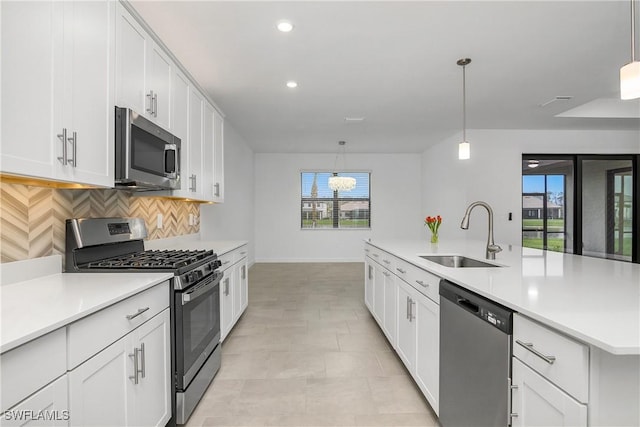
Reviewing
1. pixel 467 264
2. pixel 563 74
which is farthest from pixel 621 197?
pixel 467 264

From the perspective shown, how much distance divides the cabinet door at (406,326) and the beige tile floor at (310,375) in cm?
19

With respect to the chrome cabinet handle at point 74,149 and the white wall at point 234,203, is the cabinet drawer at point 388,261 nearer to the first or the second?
the chrome cabinet handle at point 74,149

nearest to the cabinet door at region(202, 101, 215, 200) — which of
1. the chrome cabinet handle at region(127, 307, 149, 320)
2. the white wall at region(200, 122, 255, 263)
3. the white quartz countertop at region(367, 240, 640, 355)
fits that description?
the white wall at region(200, 122, 255, 263)

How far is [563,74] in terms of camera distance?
11.4 feet

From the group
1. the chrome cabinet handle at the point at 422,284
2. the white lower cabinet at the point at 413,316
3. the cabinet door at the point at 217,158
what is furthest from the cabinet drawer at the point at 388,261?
the cabinet door at the point at 217,158

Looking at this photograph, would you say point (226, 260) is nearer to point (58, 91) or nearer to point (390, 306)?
point (390, 306)

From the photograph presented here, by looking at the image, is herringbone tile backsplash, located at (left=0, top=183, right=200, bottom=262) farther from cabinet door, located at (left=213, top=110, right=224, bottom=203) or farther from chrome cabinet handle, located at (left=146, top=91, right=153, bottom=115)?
cabinet door, located at (left=213, top=110, right=224, bottom=203)

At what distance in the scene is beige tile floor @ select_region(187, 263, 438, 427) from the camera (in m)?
2.02

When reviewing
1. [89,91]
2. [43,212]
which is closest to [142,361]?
[43,212]

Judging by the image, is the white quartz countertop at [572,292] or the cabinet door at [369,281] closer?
the white quartz countertop at [572,292]

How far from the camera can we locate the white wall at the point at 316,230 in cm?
827

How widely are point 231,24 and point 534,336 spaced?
2600 mm

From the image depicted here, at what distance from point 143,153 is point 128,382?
1226mm

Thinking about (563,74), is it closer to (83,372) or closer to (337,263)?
(83,372)
